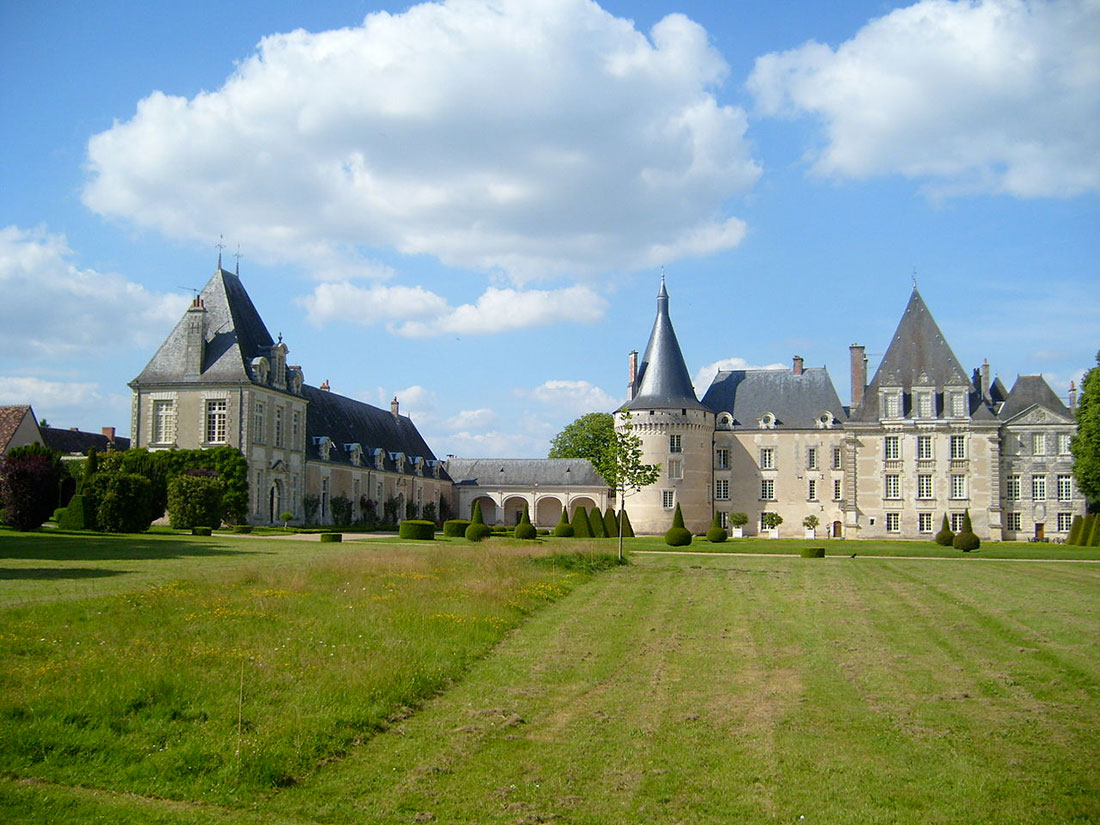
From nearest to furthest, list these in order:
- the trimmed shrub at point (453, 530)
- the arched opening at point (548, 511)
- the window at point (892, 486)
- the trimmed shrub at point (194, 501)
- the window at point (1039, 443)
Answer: the trimmed shrub at point (194, 501), the trimmed shrub at point (453, 530), the window at point (1039, 443), the window at point (892, 486), the arched opening at point (548, 511)

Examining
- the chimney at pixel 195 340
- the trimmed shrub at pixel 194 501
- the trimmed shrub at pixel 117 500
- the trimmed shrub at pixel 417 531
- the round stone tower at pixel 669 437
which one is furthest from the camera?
the round stone tower at pixel 669 437

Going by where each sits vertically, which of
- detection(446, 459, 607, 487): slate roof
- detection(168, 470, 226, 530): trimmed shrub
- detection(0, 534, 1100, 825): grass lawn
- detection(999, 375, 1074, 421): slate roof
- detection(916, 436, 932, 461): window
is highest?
detection(999, 375, 1074, 421): slate roof

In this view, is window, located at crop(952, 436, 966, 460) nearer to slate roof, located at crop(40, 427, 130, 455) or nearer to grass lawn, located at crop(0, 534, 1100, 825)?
grass lawn, located at crop(0, 534, 1100, 825)

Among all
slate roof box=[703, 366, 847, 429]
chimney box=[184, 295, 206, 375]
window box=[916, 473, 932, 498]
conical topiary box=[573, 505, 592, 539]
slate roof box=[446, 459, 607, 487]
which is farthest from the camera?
slate roof box=[446, 459, 607, 487]

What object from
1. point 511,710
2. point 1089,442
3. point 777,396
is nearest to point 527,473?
point 777,396

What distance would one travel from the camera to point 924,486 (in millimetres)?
48125

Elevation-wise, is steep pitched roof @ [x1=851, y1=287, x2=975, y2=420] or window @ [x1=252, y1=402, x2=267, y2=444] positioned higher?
steep pitched roof @ [x1=851, y1=287, x2=975, y2=420]

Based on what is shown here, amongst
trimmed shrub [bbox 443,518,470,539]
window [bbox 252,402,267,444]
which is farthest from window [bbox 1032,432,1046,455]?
window [bbox 252,402,267,444]

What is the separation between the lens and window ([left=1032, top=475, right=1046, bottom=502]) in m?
47.0

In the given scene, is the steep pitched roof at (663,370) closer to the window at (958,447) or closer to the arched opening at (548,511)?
the window at (958,447)

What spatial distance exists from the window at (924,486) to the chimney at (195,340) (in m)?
34.4

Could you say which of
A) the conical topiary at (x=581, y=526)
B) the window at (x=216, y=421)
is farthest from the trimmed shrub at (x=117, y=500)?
the conical topiary at (x=581, y=526)

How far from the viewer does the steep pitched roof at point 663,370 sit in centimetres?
5050

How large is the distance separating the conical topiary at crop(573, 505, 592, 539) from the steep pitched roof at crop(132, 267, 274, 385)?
14.6m
